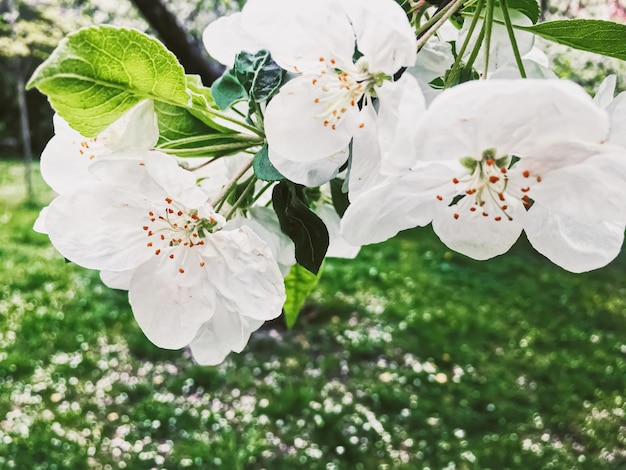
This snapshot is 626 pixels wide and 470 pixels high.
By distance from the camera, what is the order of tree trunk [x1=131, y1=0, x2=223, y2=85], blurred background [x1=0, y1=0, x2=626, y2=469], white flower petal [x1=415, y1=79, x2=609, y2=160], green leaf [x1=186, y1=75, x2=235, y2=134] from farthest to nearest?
blurred background [x1=0, y1=0, x2=626, y2=469] < tree trunk [x1=131, y1=0, x2=223, y2=85] < green leaf [x1=186, y1=75, x2=235, y2=134] < white flower petal [x1=415, y1=79, x2=609, y2=160]

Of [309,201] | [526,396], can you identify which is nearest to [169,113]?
[309,201]

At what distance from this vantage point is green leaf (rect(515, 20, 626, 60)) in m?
0.46

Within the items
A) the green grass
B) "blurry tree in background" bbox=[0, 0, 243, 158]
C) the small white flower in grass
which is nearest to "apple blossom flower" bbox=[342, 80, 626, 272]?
the small white flower in grass

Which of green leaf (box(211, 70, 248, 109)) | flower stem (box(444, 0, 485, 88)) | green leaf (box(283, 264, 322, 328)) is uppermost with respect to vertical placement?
flower stem (box(444, 0, 485, 88))

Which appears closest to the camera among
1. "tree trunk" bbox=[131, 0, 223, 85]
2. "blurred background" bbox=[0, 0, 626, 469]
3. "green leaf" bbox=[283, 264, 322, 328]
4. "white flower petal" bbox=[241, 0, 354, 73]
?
"white flower petal" bbox=[241, 0, 354, 73]

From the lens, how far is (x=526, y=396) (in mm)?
3188

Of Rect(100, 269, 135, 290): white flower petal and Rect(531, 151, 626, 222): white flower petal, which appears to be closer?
Rect(531, 151, 626, 222): white flower petal

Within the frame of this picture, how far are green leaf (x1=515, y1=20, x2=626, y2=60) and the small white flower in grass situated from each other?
0.86 ft

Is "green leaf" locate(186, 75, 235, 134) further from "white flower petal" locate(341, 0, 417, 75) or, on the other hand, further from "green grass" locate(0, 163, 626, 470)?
"green grass" locate(0, 163, 626, 470)

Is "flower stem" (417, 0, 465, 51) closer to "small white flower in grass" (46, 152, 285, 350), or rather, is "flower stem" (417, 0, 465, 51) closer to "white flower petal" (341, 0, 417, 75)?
"white flower petal" (341, 0, 417, 75)

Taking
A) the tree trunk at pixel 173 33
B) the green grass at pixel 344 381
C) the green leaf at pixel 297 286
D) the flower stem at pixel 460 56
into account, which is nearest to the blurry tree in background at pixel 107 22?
A: the tree trunk at pixel 173 33

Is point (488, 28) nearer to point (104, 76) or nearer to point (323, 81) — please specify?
point (323, 81)

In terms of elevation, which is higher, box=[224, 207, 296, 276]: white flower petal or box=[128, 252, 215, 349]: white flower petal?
box=[128, 252, 215, 349]: white flower petal

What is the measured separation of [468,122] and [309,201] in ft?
0.99
